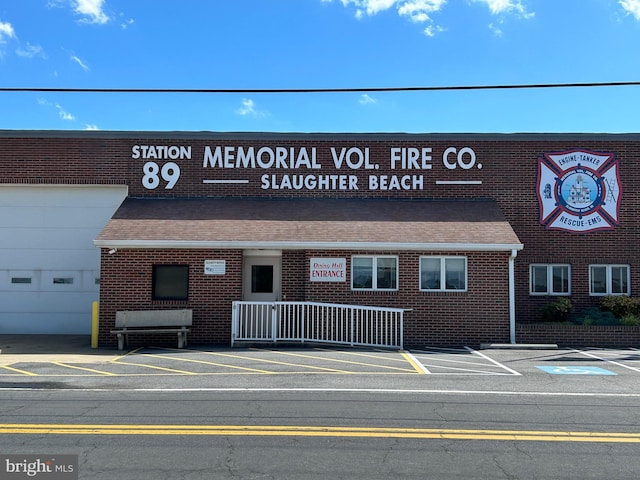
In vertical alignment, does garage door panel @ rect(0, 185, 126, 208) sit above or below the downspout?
above

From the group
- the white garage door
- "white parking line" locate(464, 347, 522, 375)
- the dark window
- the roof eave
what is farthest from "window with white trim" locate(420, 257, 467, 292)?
the white garage door

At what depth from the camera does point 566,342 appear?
15.2 meters

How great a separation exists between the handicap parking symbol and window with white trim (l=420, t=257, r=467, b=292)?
13.6 feet

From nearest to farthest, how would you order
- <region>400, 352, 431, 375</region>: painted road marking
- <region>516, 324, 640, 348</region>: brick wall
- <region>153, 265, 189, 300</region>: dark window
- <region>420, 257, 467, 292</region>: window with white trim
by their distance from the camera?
<region>400, 352, 431, 375</region>: painted road marking
<region>516, 324, 640, 348</region>: brick wall
<region>153, 265, 189, 300</region>: dark window
<region>420, 257, 467, 292</region>: window with white trim

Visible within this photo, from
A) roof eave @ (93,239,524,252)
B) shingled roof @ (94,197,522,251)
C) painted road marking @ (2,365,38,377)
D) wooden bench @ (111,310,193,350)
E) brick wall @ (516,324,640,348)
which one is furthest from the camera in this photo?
brick wall @ (516,324,640,348)

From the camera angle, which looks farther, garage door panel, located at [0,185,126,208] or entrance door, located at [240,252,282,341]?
garage door panel, located at [0,185,126,208]

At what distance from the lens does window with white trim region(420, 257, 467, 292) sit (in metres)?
15.5

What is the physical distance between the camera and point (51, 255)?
1786 cm

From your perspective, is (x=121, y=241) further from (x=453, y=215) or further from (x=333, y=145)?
(x=453, y=215)

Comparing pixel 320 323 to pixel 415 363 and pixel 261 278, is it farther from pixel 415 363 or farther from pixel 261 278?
pixel 415 363

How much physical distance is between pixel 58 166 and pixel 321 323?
32.2ft

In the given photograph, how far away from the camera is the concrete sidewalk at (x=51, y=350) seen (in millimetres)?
12578

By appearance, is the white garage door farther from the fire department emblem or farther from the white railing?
the fire department emblem

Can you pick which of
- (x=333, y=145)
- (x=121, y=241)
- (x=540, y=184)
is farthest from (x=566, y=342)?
(x=121, y=241)
